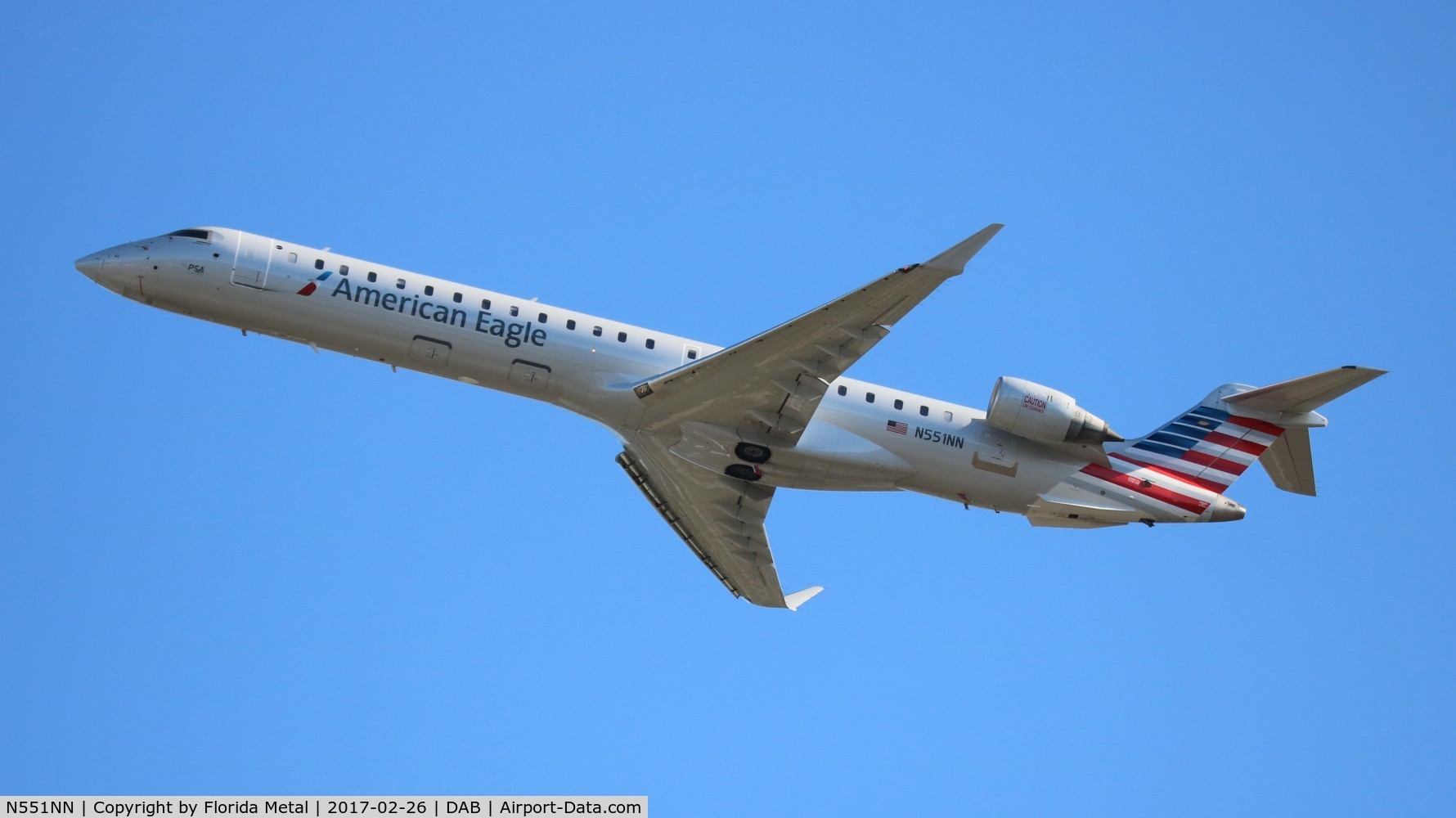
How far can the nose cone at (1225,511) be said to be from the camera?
Answer: 27.0m

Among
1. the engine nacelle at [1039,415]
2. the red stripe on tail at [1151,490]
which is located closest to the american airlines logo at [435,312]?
the engine nacelle at [1039,415]

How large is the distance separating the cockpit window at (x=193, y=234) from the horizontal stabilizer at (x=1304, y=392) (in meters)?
19.8

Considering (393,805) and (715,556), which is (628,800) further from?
(715,556)

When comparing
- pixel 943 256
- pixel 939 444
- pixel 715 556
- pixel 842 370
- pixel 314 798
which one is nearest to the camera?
pixel 314 798

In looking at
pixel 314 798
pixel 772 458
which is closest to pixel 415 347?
pixel 772 458

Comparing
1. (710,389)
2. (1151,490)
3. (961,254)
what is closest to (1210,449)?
(1151,490)

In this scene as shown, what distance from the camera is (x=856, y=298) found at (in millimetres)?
22984

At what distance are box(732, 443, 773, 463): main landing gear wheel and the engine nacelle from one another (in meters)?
4.27

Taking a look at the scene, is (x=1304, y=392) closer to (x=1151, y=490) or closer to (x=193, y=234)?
(x=1151, y=490)

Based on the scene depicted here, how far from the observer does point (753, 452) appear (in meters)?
25.9

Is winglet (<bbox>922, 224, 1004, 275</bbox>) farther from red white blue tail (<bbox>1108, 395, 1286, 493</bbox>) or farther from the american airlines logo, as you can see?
the american airlines logo

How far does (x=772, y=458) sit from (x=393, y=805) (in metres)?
9.20

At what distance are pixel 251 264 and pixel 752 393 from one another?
30.8ft

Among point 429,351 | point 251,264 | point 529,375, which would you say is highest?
point 251,264
